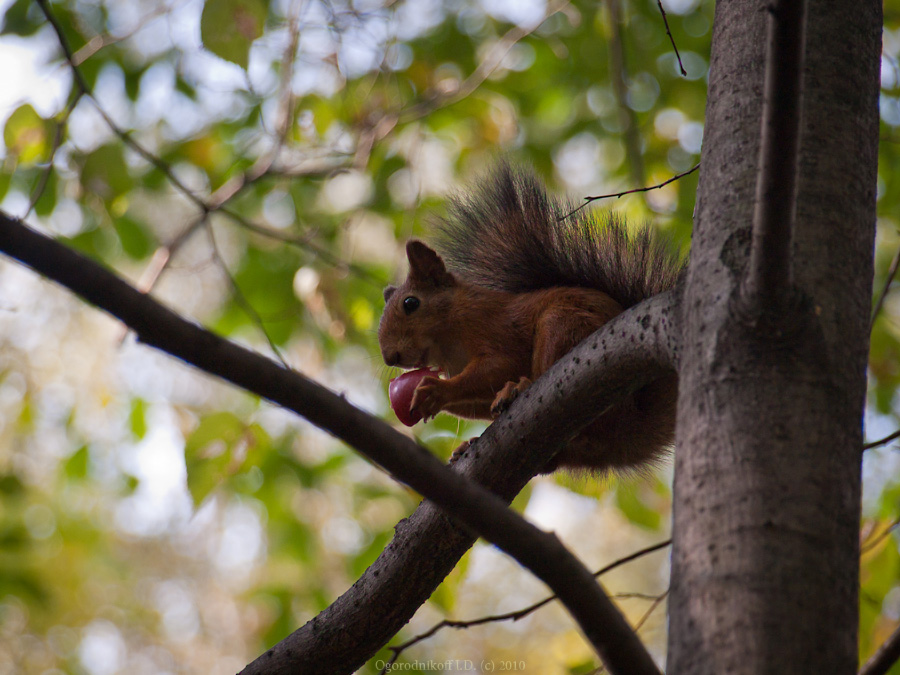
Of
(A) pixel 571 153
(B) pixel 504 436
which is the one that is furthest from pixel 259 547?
(B) pixel 504 436

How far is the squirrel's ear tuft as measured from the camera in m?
2.47

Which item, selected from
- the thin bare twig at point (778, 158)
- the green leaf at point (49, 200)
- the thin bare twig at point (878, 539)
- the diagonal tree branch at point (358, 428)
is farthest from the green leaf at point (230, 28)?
the thin bare twig at point (878, 539)

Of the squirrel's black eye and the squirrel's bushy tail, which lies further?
the squirrel's black eye

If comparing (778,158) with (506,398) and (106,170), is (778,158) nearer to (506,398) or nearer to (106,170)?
(506,398)

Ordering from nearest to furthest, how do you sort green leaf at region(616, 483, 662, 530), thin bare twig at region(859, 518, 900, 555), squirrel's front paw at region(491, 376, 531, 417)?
1. squirrel's front paw at region(491, 376, 531, 417)
2. thin bare twig at region(859, 518, 900, 555)
3. green leaf at region(616, 483, 662, 530)

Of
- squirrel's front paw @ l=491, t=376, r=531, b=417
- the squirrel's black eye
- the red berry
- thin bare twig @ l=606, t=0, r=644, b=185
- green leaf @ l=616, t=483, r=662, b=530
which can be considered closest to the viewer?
squirrel's front paw @ l=491, t=376, r=531, b=417

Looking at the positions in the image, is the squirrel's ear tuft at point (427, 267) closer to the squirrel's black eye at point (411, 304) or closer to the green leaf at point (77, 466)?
the squirrel's black eye at point (411, 304)

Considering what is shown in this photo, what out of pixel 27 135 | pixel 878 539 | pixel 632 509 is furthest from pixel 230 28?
pixel 878 539

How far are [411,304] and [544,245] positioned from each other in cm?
47

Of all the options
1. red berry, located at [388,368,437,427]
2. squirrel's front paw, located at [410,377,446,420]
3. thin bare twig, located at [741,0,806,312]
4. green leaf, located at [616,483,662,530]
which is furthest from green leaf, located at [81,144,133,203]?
thin bare twig, located at [741,0,806,312]

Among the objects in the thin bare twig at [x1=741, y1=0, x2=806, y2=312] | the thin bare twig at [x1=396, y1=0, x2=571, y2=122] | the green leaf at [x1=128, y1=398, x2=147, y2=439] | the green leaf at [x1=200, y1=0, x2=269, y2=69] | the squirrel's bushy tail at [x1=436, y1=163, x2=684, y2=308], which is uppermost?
the thin bare twig at [x1=396, y1=0, x2=571, y2=122]

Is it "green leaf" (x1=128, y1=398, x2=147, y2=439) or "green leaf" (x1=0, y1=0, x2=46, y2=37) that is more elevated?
"green leaf" (x1=0, y1=0, x2=46, y2=37)

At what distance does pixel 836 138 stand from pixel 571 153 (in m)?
3.87

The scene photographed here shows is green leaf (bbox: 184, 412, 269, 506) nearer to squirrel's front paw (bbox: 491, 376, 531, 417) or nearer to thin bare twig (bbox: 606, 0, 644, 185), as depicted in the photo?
squirrel's front paw (bbox: 491, 376, 531, 417)
